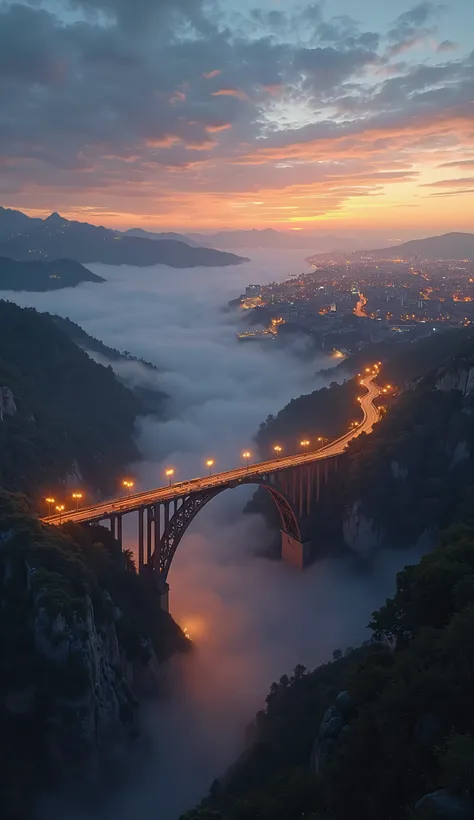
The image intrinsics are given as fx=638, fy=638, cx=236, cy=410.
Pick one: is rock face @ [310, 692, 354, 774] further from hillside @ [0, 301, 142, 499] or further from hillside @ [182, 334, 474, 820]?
hillside @ [0, 301, 142, 499]

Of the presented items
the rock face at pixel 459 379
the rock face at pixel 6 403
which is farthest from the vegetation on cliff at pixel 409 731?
the rock face at pixel 6 403

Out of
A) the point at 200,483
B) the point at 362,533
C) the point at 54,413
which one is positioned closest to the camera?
the point at 200,483

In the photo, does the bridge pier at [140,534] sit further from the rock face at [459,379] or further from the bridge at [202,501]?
the rock face at [459,379]

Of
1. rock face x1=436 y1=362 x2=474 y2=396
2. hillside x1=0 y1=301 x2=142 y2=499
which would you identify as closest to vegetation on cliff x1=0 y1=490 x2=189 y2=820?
hillside x1=0 y1=301 x2=142 y2=499

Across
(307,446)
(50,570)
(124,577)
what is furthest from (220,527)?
(50,570)

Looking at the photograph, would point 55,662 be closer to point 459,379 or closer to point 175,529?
point 175,529

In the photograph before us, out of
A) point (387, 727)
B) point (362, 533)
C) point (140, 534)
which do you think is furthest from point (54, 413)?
point (387, 727)

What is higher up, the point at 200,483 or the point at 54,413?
the point at 200,483
